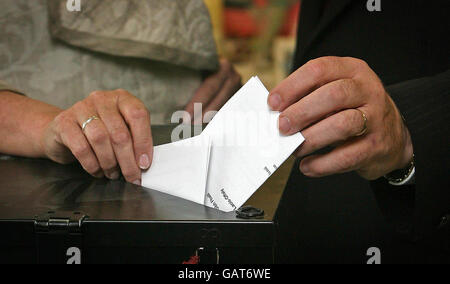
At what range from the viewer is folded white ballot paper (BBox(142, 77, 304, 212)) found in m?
0.43

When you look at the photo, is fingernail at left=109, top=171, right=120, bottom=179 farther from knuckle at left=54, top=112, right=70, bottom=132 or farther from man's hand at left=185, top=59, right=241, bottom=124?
man's hand at left=185, top=59, right=241, bottom=124

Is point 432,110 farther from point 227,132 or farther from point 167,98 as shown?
point 167,98

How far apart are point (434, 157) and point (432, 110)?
6cm

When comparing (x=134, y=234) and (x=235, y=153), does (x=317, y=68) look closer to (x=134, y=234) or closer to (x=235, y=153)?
(x=235, y=153)

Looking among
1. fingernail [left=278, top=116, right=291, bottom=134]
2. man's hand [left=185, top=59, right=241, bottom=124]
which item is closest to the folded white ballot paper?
fingernail [left=278, top=116, right=291, bottom=134]

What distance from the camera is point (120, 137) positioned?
511mm

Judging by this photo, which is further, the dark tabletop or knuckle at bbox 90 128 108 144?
knuckle at bbox 90 128 108 144

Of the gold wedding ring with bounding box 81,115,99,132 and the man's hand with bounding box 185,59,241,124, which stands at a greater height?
the man's hand with bounding box 185,59,241,124

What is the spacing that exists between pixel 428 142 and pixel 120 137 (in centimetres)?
34

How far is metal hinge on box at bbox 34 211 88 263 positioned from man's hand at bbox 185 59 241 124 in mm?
452

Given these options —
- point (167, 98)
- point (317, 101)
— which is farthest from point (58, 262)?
point (167, 98)

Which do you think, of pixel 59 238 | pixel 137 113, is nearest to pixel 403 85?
pixel 137 113

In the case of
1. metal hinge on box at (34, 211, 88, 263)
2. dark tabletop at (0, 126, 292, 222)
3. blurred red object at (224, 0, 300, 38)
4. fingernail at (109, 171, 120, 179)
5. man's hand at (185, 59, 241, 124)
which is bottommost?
metal hinge on box at (34, 211, 88, 263)

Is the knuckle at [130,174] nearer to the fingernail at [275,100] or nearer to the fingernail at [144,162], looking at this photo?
the fingernail at [144,162]
